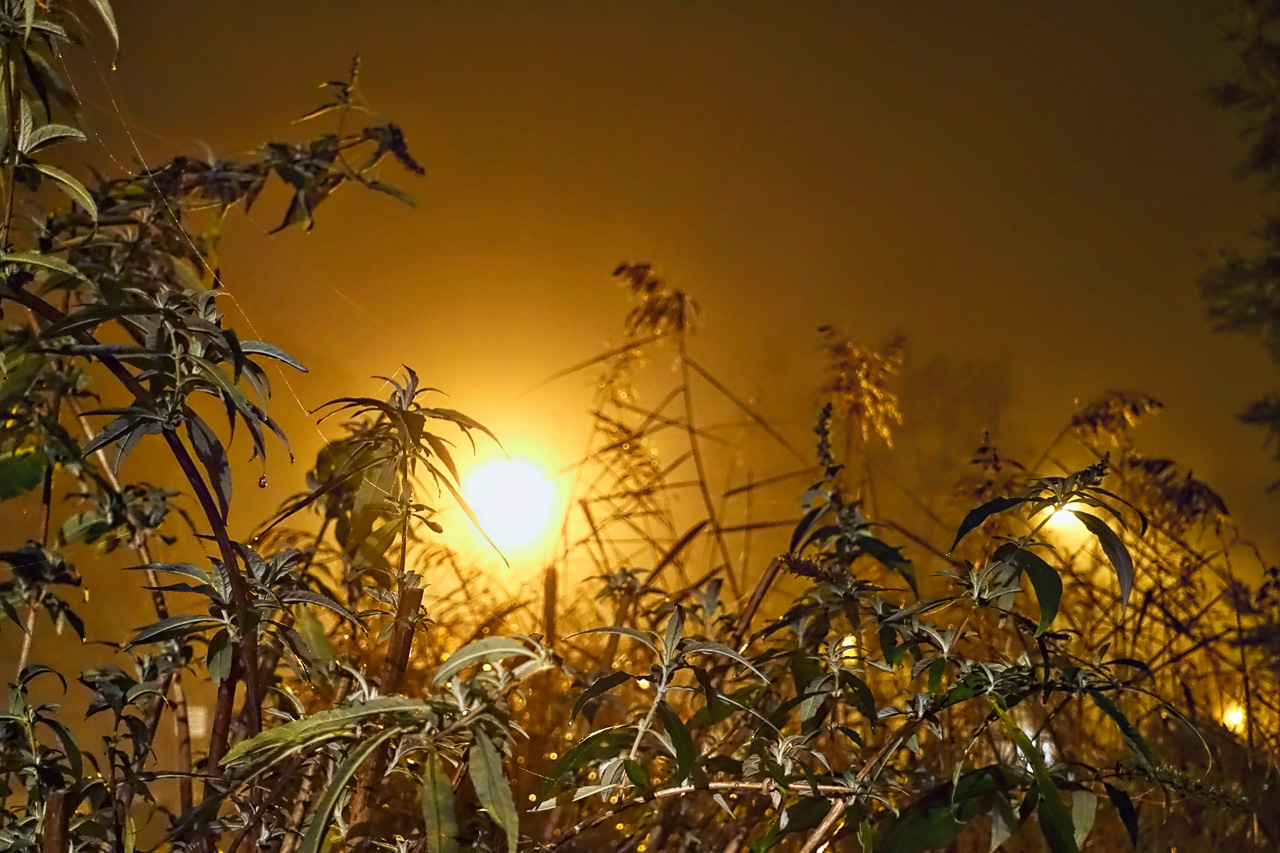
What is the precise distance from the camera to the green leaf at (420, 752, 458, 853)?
333 millimetres

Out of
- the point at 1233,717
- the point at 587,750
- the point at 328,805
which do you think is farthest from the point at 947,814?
the point at 1233,717

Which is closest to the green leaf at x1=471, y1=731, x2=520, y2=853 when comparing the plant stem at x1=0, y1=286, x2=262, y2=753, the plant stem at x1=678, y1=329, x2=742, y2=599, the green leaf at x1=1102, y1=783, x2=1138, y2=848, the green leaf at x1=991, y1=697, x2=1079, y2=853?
the plant stem at x1=0, y1=286, x2=262, y2=753

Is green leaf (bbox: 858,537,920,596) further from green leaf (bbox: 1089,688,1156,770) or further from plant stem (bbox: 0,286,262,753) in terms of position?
plant stem (bbox: 0,286,262,753)

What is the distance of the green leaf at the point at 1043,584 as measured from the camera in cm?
39

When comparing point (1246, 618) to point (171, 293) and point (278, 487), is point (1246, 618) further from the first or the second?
point (171, 293)

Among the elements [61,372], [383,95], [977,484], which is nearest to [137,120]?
[383,95]

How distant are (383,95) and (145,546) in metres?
0.58

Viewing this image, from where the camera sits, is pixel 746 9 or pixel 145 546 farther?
pixel 746 9

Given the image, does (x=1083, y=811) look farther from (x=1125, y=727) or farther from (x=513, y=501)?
(x=513, y=501)

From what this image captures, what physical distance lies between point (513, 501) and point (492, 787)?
696mm

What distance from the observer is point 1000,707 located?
42cm

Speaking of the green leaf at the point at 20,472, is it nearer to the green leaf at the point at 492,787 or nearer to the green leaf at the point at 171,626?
the green leaf at the point at 171,626

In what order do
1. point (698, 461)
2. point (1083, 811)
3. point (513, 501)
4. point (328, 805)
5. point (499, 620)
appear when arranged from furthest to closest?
point (698, 461), point (513, 501), point (499, 620), point (1083, 811), point (328, 805)

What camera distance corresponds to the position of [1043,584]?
1.34 ft
